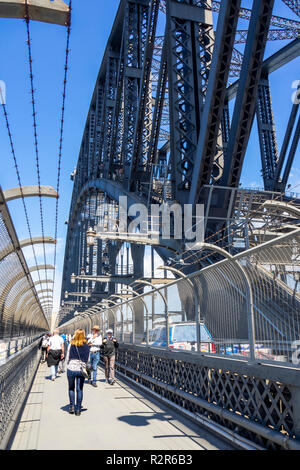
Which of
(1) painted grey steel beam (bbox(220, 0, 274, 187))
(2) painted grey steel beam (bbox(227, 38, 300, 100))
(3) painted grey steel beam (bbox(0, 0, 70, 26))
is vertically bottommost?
(3) painted grey steel beam (bbox(0, 0, 70, 26))

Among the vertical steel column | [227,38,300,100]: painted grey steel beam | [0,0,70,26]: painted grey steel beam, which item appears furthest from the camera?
the vertical steel column

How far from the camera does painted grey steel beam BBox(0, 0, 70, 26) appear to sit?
4781 millimetres

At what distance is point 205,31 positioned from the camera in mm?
17266

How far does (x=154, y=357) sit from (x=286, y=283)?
240 inches

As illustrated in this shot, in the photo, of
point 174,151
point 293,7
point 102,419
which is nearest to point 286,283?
point 102,419

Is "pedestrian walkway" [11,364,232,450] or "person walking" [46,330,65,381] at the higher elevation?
"person walking" [46,330,65,381]

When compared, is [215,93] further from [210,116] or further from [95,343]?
[95,343]

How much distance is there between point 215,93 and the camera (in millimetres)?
14086

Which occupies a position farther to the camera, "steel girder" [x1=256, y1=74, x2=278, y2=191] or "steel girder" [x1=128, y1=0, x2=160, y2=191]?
"steel girder" [x1=256, y1=74, x2=278, y2=191]

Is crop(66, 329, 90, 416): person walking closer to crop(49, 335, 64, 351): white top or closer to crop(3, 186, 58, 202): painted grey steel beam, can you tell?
crop(3, 186, 58, 202): painted grey steel beam

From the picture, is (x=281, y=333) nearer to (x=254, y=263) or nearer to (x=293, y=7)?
(x=254, y=263)

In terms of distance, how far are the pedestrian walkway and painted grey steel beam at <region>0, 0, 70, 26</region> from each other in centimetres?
526

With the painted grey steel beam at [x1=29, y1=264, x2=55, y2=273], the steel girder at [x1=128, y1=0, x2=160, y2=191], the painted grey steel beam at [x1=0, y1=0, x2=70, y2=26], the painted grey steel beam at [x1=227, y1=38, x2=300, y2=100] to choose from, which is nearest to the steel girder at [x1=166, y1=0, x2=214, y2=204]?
the steel girder at [x1=128, y1=0, x2=160, y2=191]

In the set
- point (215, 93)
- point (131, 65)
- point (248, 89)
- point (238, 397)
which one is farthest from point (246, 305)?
point (131, 65)
